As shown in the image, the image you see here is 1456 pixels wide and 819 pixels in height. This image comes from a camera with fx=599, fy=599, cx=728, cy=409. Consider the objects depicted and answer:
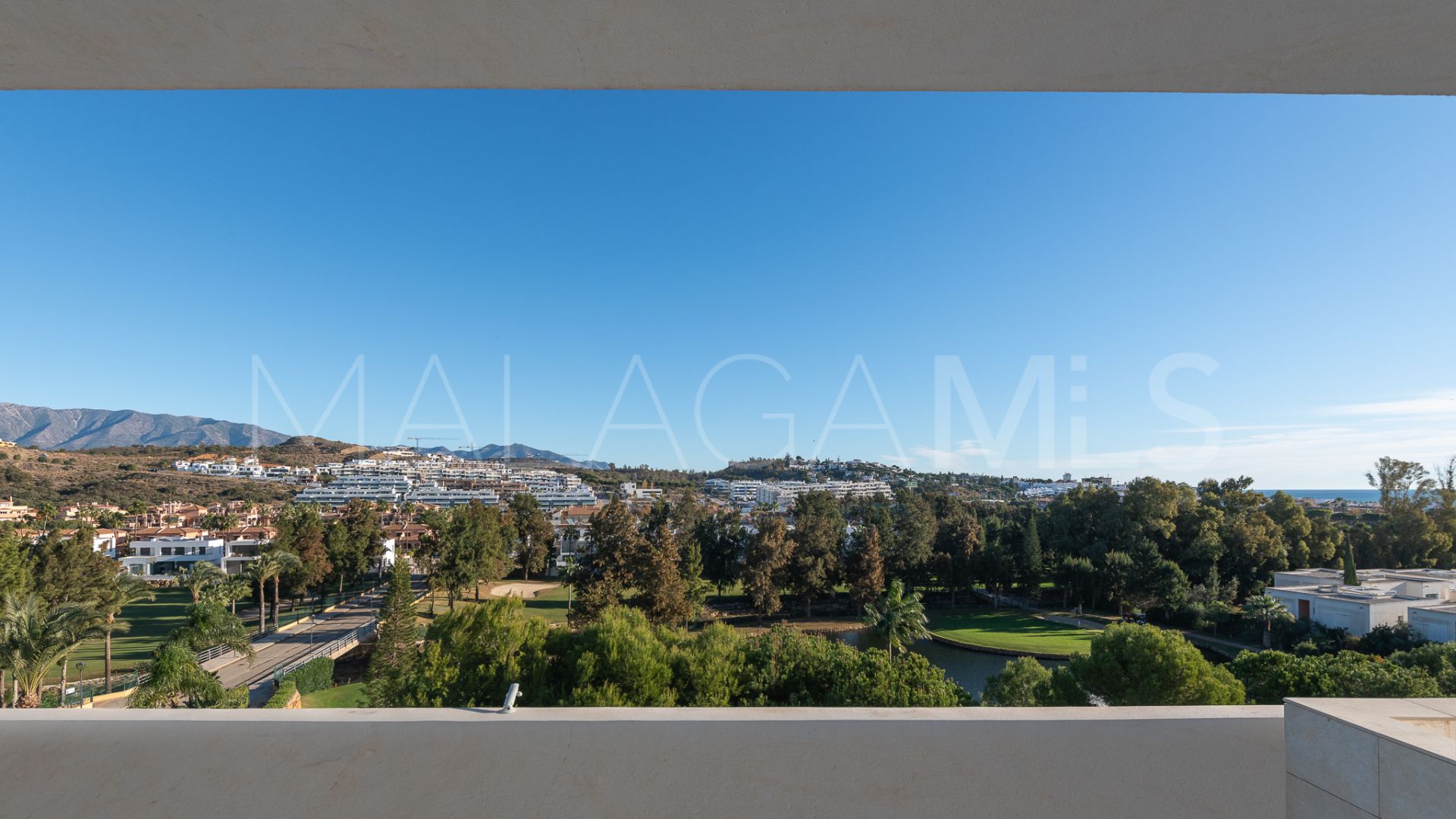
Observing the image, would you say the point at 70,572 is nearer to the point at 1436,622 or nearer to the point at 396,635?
the point at 396,635

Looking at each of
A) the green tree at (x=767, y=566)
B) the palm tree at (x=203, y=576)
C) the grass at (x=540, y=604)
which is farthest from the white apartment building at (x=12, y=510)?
the green tree at (x=767, y=566)

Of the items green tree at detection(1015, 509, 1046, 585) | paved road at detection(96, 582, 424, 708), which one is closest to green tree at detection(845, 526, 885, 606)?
green tree at detection(1015, 509, 1046, 585)

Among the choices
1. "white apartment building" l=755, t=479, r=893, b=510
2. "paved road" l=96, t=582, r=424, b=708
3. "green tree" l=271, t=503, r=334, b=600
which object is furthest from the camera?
"white apartment building" l=755, t=479, r=893, b=510

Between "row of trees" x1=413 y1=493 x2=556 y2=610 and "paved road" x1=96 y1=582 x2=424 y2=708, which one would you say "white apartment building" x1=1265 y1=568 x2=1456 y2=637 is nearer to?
"row of trees" x1=413 y1=493 x2=556 y2=610

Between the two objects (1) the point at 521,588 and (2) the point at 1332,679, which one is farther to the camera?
(1) the point at 521,588

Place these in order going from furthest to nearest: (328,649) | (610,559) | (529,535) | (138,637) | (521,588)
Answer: (529,535)
(521,588)
(610,559)
(138,637)
(328,649)

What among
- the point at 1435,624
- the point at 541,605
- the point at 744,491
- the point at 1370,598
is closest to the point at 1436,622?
the point at 1435,624

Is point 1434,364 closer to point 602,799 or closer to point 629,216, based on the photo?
point 602,799

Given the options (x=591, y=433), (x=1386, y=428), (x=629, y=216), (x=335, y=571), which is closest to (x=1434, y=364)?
(x=1386, y=428)
